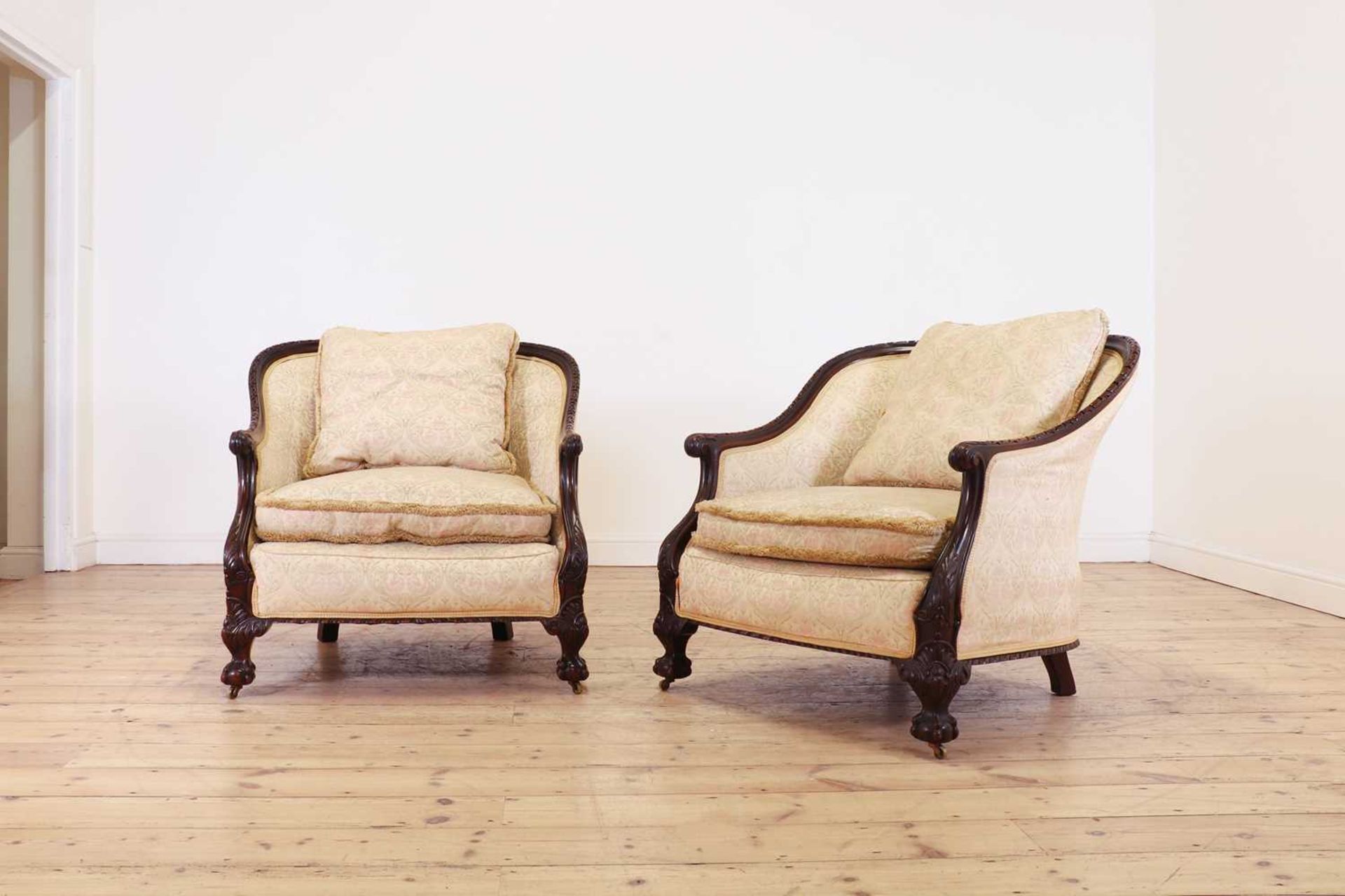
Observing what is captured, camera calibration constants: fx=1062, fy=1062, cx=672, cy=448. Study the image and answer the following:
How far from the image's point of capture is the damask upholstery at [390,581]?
8.23ft

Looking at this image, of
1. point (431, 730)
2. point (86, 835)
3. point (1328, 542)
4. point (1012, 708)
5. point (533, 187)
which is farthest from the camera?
point (533, 187)

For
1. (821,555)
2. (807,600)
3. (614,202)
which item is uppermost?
(614,202)

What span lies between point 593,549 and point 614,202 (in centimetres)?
153

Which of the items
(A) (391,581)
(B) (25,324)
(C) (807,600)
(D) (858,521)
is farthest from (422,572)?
(B) (25,324)

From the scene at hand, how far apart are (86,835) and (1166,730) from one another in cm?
208

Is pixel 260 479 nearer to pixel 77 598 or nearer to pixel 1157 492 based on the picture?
pixel 77 598

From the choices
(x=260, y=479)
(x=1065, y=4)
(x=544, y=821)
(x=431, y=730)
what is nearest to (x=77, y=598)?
(x=260, y=479)

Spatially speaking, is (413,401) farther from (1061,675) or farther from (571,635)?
(1061,675)

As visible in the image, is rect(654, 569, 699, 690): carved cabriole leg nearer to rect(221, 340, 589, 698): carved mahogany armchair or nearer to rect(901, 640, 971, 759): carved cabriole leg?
rect(221, 340, 589, 698): carved mahogany armchair

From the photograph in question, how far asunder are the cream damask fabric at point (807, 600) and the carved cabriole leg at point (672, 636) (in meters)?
0.03

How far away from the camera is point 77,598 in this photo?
3.76m

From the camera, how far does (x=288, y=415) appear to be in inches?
117

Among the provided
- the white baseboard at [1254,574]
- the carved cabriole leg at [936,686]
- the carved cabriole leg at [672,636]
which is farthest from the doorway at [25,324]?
the white baseboard at [1254,574]

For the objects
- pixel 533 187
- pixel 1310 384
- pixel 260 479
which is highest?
pixel 533 187
